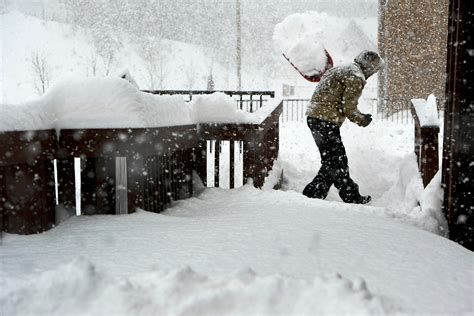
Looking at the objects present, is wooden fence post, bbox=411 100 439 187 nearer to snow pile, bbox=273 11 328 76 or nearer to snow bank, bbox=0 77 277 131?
snow bank, bbox=0 77 277 131

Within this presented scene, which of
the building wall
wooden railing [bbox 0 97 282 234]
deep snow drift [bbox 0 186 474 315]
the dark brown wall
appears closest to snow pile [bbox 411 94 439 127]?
the dark brown wall

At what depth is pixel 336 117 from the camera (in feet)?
17.1

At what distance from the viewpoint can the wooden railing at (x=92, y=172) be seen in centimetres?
277

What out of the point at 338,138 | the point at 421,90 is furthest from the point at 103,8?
the point at 338,138

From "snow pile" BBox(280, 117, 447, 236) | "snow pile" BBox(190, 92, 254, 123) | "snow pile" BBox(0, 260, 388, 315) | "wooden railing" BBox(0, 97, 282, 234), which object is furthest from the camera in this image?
"snow pile" BBox(190, 92, 254, 123)

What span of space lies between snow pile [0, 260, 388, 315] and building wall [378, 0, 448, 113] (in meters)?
20.4

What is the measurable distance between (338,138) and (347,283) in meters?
→ 3.65

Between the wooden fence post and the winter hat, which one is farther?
the winter hat

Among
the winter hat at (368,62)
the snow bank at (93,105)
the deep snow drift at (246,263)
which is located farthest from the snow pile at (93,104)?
the winter hat at (368,62)

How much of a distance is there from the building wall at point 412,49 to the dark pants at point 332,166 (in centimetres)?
1677

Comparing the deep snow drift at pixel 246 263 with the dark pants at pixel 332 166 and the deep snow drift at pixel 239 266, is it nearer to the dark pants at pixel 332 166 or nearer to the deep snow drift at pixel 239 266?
the deep snow drift at pixel 239 266

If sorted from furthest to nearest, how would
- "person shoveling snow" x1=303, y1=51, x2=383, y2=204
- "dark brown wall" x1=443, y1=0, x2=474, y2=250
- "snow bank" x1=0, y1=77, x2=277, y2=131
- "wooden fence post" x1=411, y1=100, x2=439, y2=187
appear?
"person shoveling snow" x1=303, y1=51, x2=383, y2=204 → "wooden fence post" x1=411, y1=100, x2=439, y2=187 → "snow bank" x1=0, y1=77, x2=277, y2=131 → "dark brown wall" x1=443, y1=0, x2=474, y2=250

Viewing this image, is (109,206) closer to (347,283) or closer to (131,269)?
(131,269)

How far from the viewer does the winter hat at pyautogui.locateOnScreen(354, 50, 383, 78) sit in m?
5.20
